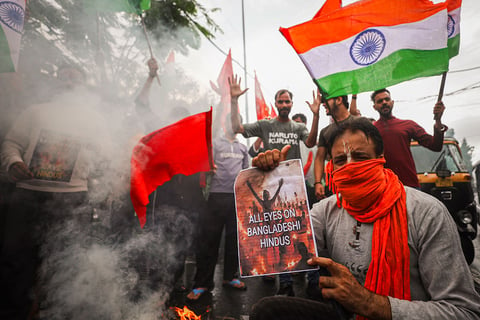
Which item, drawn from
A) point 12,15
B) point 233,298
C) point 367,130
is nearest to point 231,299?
point 233,298

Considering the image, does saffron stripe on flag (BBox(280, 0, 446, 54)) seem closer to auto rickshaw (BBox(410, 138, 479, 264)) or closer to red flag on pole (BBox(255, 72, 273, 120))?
auto rickshaw (BBox(410, 138, 479, 264))

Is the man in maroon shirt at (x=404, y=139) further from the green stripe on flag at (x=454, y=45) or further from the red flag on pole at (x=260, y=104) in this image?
the red flag on pole at (x=260, y=104)

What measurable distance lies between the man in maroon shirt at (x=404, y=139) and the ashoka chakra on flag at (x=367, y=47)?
2.96 feet

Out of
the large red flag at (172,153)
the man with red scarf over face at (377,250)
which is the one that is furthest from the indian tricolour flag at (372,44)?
the man with red scarf over face at (377,250)

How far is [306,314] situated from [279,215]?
517 mm

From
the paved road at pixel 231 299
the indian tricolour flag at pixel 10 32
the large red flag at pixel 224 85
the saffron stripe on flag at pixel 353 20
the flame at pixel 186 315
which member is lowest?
the paved road at pixel 231 299

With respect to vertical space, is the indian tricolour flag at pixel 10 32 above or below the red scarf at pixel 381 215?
above

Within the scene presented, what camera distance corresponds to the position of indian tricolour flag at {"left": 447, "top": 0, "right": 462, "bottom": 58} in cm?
311

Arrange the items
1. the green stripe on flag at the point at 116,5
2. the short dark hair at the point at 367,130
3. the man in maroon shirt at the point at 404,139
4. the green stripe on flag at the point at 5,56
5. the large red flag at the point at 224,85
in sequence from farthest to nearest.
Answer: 1. the large red flag at the point at 224,85
2. the green stripe on flag at the point at 116,5
3. the man in maroon shirt at the point at 404,139
4. the green stripe on flag at the point at 5,56
5. the short dark hair at the point at 367,130

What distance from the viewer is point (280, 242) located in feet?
4.40

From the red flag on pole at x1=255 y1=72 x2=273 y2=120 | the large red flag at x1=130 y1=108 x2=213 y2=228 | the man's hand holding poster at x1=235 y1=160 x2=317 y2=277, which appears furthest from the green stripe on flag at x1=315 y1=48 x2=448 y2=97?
the red flag on pole at x1=255 y1=72 x2=273 y2=120

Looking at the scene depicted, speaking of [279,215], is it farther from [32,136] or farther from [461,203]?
[461,203]

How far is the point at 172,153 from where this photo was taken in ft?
9.00

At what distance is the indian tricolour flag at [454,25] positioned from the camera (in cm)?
311
